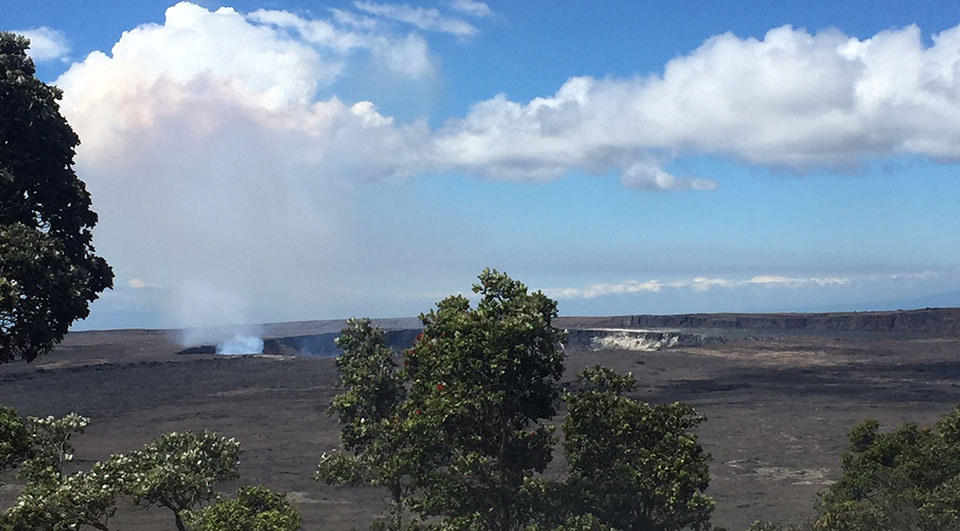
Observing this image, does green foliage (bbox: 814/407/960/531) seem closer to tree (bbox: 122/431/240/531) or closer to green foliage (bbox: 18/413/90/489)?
tree (bbox: 122/431/240/531)

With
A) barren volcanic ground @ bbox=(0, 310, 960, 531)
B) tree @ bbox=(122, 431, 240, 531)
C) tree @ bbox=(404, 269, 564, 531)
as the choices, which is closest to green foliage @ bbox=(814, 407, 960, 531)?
tree @ bbox=(404, 269, 564, 531)

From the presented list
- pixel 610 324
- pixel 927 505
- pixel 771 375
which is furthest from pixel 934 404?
pixel 610 324

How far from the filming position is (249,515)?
14.2 meters

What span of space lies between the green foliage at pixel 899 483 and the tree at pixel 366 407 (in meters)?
12.3

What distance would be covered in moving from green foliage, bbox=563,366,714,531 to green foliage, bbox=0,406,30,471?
10709 mm

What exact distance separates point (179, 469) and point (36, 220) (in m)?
5.90

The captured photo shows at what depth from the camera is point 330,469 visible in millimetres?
22594

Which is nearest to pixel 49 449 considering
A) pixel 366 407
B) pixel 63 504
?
pixel 63 504

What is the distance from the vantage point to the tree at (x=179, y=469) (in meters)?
13.9

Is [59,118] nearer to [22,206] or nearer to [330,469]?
[22,206]

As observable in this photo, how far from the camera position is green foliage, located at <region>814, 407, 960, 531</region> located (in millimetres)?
20859

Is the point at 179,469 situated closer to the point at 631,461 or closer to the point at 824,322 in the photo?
the point at 631,461

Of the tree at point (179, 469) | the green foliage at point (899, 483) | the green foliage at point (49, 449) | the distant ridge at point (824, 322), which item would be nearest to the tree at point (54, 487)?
the green foliage at point (49, 449)

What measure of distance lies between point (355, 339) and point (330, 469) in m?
3.90
